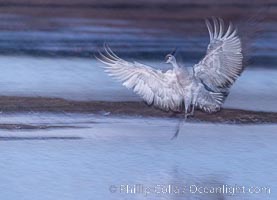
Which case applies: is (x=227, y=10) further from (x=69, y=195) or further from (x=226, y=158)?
(x=69, y=195)

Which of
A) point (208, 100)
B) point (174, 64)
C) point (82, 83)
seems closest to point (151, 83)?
point (174, 64)

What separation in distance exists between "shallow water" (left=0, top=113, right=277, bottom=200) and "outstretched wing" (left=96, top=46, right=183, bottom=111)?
15 cm

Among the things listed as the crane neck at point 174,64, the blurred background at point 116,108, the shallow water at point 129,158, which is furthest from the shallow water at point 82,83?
the crane neck at point 174,64

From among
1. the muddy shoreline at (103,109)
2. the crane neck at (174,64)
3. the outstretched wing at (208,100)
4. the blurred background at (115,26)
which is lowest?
the muddy shoreline at (103,109)

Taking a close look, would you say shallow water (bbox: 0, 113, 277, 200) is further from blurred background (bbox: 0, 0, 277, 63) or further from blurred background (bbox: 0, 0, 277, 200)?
blurred background (bbox: 0, 0, 277, 63)

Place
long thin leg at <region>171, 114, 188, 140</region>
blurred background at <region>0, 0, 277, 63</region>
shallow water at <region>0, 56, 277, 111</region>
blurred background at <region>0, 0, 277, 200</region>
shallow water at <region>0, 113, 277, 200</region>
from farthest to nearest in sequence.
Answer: blurred background at <region>0, 0, 277, 63</region>, shallow water at <region>0, 56, 277, 111</region>, long thin leg at <region>171, 114, 188, 140</region>, blurred background at <region>0, 0, 277, 200</region>, shallow water at <region>0, 113, 277, 200</region>

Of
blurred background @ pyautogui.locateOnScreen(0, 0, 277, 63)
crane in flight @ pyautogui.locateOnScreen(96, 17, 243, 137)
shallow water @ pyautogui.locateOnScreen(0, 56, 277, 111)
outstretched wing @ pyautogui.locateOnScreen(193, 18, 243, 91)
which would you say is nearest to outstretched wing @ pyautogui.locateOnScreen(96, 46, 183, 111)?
crane in flight @ pyautogui.locateOnScreen(96, 17, 243, 137)

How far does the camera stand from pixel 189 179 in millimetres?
3080

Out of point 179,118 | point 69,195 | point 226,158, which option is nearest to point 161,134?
point 179,118

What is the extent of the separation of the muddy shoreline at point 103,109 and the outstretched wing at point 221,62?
22 cm

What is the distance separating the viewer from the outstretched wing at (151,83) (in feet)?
10.8

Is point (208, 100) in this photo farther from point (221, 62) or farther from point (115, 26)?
point (115, 26)

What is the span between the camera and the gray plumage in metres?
3.29

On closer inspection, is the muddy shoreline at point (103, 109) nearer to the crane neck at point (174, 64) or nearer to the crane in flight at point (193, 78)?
the crane in flight at point (193, 78)
